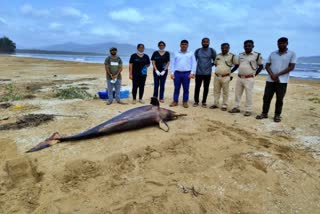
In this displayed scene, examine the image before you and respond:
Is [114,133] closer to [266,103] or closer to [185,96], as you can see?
[185,96]

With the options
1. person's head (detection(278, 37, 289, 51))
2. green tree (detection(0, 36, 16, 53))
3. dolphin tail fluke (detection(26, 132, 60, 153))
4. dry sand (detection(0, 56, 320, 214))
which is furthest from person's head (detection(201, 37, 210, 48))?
green tree (detection(0, 36, 16, 53))

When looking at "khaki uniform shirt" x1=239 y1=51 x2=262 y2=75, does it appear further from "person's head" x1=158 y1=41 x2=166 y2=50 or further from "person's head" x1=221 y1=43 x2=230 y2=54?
"person's head" x1=158 y1=41 x2=166 y2=50

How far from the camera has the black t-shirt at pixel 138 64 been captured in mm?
7961

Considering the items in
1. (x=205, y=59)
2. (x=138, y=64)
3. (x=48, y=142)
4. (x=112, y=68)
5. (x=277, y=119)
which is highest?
(x=205, y=59)

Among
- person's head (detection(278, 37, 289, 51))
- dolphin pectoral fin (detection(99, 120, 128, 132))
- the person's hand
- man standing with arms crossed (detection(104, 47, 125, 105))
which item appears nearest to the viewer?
dolphin pectoral fin (detection(99, 120, 128, 132))

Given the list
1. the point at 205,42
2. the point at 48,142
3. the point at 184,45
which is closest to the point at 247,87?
the point at 205,42

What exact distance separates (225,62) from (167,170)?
4186 millimetres

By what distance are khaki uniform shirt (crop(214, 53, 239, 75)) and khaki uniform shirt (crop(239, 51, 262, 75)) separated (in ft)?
0.90

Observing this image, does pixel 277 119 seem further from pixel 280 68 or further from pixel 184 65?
pixel 184 65

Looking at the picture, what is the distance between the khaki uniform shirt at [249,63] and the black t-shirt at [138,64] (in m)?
2.78

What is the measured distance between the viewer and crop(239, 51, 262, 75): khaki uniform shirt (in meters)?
6.71

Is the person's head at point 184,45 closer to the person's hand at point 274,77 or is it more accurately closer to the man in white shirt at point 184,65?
the man in white shirt at point 184,65

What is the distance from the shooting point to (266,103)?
22.0 feet

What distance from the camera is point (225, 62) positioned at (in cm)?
721
